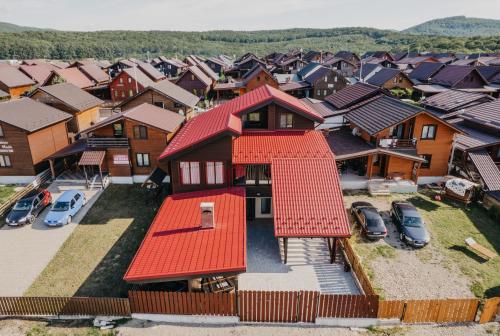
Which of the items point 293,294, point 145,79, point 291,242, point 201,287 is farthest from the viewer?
point 145,79

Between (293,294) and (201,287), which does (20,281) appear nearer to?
(201,287)

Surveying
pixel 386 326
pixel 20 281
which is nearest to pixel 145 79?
pixel 20 281

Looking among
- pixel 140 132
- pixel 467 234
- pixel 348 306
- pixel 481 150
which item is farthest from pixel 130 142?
pixel 481 150

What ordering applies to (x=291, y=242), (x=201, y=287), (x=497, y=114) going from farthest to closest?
(x=497, y=114) < (x=291, y=242) < (x=201, y=287)

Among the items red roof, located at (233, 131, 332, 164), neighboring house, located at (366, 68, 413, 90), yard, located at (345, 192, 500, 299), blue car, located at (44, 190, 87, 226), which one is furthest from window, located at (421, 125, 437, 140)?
neighboring house, located at (366, 68, 413, 90)

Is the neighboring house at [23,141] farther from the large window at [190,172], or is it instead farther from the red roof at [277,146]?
the red roof at [277,146]

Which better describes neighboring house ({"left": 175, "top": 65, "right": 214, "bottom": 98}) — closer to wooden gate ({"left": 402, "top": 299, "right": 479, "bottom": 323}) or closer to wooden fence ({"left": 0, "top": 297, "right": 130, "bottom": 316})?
wooden fence ({"left": 0, "top": 297, "right": 130, "bottom": 316})

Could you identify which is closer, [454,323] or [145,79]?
[454,323]
